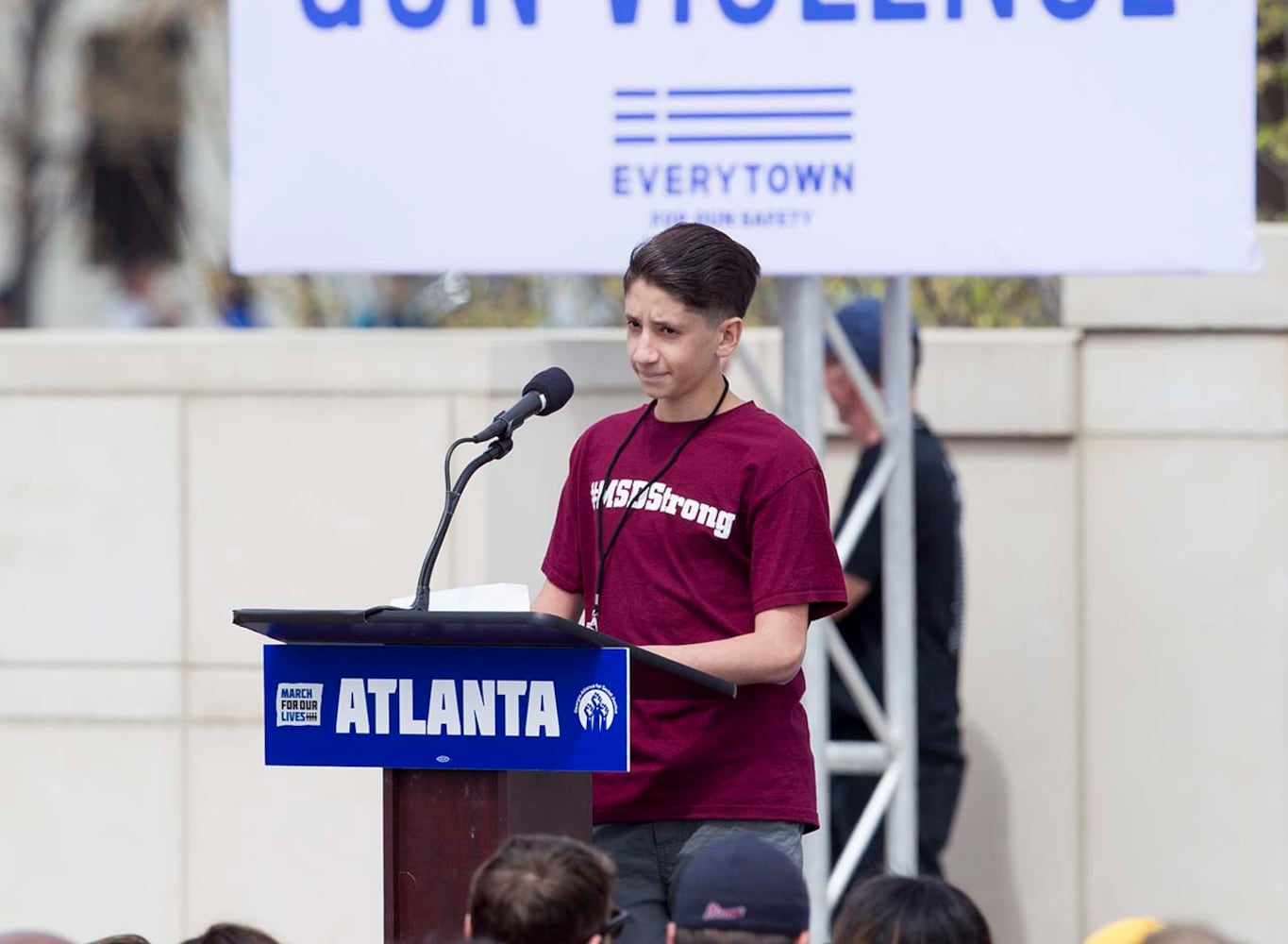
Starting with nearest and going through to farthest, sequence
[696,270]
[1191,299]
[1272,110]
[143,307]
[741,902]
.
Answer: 1. [741,902]
2. [696,270]
3. [1191,299]
4. [1272,110]
5. [143,307]

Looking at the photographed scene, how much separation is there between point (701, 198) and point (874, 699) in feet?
5.38

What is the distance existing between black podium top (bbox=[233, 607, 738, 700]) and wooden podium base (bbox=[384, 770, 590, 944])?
0.22m

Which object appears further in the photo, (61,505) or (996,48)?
(61,505)

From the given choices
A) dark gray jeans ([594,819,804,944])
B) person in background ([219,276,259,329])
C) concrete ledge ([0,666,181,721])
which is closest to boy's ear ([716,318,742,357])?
dark gray jeans ([594,819,804,944])

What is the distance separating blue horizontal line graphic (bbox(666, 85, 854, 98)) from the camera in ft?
16.8

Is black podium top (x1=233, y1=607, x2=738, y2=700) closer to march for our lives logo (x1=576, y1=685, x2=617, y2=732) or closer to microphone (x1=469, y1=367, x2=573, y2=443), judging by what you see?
march for our lives logo (x1=576, y1=685, x2=617, y2=732)

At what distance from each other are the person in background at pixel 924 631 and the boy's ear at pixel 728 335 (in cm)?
242

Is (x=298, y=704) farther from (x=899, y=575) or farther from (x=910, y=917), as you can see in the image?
(x=899, y=575)

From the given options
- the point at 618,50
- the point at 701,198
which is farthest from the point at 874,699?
the point at 618,50

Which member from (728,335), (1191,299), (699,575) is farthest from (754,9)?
(1191,299)

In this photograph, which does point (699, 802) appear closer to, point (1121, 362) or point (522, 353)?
point (522, 353)

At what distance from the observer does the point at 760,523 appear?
3547 mm

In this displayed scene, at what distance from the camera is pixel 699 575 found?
3.59m

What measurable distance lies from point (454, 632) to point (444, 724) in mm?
171
